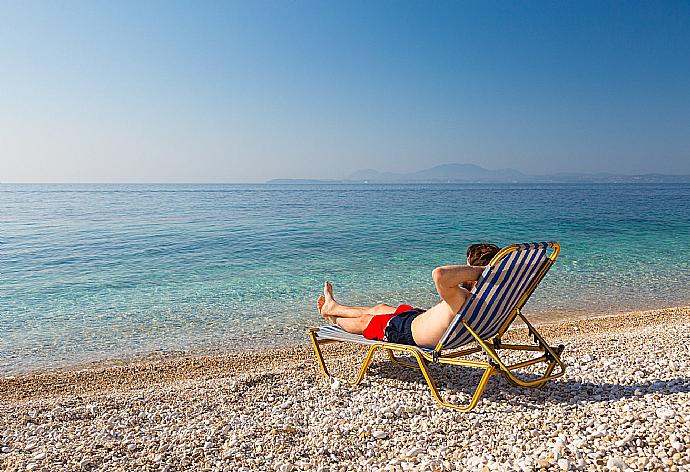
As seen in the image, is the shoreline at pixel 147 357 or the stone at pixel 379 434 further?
the shoreline at pixel 147 357

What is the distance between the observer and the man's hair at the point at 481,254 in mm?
4340

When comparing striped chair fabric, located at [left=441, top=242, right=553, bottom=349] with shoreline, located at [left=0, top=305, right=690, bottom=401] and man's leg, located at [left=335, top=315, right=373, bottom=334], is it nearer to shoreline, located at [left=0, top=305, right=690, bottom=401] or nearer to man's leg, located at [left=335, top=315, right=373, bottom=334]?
man's leg, located at [left=335, top=315, right=373, bottom=334]

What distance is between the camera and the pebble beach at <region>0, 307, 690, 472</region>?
126 inches

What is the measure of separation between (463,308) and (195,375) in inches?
135

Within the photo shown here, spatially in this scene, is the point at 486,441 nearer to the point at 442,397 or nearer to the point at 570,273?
the point at 442,397

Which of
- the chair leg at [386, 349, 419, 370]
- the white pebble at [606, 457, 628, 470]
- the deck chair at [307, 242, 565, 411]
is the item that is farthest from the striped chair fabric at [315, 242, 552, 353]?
the white pebble at [606, 457, 628, 470]

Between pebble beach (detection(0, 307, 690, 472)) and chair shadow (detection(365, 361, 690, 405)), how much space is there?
0.05ft

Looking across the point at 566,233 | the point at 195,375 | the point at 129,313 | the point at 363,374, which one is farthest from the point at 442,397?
the point at 566,233

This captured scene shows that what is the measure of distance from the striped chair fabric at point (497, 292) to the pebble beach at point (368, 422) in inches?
22.2

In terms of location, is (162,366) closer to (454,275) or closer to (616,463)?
(454,275)

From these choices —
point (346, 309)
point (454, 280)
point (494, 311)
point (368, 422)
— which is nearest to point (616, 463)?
point (494, 311)

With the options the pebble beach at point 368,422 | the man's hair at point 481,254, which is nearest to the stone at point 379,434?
the pebble beach at point 368,422

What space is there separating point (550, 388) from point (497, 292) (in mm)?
1019

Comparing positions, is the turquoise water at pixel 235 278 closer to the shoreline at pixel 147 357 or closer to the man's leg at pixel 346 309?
the shoreline at pixel 147 357
